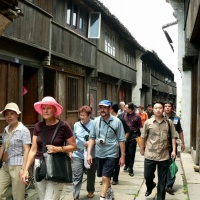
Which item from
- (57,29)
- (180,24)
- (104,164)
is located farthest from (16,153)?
(180,24)

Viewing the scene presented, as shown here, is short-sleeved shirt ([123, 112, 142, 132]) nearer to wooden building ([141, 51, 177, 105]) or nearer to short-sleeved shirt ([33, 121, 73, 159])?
short-sleeved shirt ([33, 121, 73, 159])

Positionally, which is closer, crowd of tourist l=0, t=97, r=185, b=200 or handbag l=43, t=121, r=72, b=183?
handbag l=43, t=121, r=72, b=183

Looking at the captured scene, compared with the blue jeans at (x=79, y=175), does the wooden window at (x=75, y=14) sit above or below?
above

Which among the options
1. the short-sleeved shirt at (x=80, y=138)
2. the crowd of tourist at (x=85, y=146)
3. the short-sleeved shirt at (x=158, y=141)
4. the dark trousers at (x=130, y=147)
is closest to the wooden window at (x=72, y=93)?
the dark trousers at (x=130, y=147)

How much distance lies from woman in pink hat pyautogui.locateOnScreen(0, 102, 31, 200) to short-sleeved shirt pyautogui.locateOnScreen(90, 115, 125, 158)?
131 centimetres

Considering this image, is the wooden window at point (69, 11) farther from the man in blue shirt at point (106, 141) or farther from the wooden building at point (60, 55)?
the man in blue shirt at point (106, 141)

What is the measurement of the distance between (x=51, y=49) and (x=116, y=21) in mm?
7715

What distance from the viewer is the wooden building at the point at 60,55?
9.81m

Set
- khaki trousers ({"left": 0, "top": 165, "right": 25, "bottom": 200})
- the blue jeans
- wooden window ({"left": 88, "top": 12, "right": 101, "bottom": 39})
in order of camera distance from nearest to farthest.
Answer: khaki trousers ({"left": 0, "top": 165, "right": 25, "bottom": 200}) → the blue jeans → wooden window ({"left": 88, "top": 12, "right": 101, "bottom": 39})


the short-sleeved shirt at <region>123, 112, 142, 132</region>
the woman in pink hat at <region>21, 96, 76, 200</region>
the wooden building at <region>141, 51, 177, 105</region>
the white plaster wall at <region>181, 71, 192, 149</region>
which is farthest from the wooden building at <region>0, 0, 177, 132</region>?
the wooden building at <region>141, 51, 177, 105</region>

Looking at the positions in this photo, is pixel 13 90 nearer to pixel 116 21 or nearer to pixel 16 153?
pixel 16 153

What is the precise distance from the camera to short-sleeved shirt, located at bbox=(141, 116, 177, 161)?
19.2 feet

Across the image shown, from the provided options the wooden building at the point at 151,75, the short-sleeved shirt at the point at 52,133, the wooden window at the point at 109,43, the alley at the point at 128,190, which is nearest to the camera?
the short-sleeved shirt at the point at 52,133

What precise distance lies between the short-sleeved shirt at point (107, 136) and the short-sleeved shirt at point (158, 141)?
50 cm
